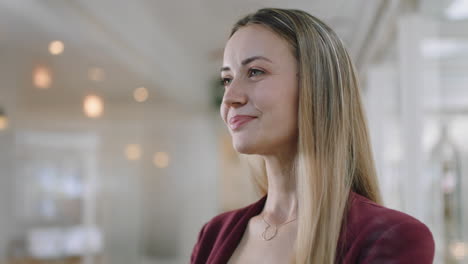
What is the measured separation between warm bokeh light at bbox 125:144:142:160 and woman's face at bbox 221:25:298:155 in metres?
4.03

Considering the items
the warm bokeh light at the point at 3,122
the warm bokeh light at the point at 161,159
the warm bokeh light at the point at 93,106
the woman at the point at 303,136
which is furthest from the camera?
the warm bokeh light at the point at 161,159

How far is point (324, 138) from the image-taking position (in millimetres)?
964

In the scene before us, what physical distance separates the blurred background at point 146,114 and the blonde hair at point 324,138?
1.19 ft

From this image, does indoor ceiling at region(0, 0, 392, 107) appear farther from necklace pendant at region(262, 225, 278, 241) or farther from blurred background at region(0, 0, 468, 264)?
necklace pendant at region(262, 225, 278, 241)

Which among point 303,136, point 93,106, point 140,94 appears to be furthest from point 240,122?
point 140,94

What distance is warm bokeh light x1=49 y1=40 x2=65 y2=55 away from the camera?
341 cm

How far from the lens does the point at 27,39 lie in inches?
124

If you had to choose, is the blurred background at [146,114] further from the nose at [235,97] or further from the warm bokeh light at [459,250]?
the nose at [235,97]

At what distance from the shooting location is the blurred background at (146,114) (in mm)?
2504

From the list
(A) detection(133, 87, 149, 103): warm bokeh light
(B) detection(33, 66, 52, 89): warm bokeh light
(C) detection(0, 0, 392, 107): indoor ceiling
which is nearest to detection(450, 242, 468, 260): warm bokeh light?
(C) detection(0, 0, 392, 107): indoor ceiling

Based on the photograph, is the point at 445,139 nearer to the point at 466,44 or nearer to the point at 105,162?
the point at 466,44

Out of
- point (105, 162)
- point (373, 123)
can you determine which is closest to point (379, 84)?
point (373, 123)

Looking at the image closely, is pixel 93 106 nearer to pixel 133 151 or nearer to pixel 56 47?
pixel 56 47

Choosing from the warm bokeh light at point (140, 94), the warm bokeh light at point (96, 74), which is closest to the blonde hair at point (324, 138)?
the warm bokeh light at point (96, 74)
